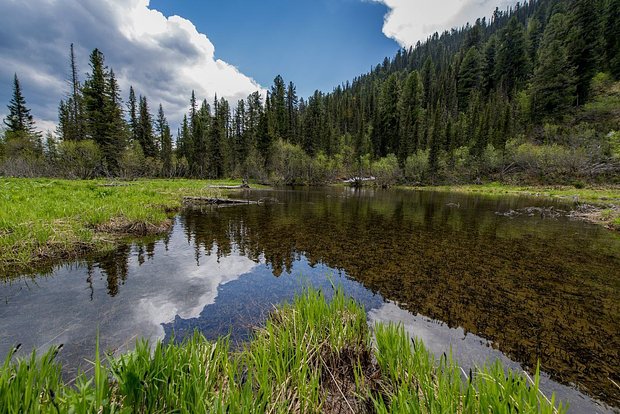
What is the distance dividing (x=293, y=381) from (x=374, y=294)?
445 centimetres

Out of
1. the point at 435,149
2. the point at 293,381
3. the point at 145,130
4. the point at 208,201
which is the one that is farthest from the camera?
the point at 435,149

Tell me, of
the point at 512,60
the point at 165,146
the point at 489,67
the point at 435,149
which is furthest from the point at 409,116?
the point at 165,146

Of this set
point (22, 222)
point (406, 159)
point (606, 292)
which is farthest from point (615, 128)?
point (22, 222)

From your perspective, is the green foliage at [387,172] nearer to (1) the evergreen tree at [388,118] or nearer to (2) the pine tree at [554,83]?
(1) the evergreen tree at [388,118]

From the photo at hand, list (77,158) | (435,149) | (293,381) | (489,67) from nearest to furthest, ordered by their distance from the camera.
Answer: (293,381) → (77,158) → (435,149) → (489,67)

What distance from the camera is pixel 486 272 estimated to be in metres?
8.71

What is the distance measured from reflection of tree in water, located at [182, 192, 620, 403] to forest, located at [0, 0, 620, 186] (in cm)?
3129

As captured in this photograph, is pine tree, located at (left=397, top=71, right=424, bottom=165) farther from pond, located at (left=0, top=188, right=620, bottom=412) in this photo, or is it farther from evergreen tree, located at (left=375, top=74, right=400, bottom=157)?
→ pond, located at (left=0, top=188, right=620, bottom=412)

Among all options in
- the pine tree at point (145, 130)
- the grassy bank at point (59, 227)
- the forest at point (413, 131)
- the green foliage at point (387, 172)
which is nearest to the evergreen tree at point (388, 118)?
the forest at point (413, 131)

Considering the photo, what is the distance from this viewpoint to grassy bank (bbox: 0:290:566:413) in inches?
83.4

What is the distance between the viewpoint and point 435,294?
7035 mm

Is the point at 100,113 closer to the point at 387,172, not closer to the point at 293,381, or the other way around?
the point at 293,381

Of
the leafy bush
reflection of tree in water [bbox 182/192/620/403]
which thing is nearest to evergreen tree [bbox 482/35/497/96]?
the leafy bush

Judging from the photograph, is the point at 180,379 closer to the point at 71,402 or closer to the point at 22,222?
the point at 71,402
